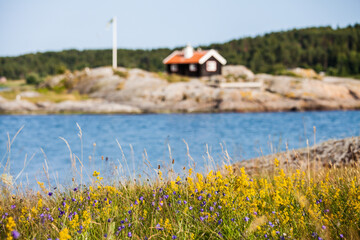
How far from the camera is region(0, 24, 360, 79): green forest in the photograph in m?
88.5

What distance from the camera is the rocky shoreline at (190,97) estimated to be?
3981cm

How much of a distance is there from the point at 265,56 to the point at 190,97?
61.0 meters

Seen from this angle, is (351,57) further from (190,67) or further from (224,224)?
(224,224)

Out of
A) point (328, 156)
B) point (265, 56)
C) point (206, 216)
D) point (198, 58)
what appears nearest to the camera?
point (206, 216)

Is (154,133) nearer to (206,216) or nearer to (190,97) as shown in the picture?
(190,97)

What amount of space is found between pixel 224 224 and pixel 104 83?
43.5 metres

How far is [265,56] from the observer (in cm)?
9775

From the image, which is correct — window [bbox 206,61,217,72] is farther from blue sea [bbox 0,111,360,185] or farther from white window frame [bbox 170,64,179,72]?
blue sea [bbox 0,111,360,185]

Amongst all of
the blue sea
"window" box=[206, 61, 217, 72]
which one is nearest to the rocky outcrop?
the blue sea

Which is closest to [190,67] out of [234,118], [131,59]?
[234,118]

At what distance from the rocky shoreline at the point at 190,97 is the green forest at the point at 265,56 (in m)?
34.7

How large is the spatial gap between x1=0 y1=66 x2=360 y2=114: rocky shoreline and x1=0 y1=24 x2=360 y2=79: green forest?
114 ft

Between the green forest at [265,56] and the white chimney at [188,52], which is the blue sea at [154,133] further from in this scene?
the green forest at [265,56]

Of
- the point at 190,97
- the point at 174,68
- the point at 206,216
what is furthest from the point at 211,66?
the point at 206,216
